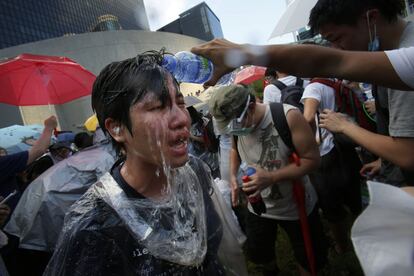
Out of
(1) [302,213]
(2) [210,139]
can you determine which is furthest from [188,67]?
(2) [210,139]

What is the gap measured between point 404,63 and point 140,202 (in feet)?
3.85

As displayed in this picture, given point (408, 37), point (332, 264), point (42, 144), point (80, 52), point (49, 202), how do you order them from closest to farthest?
point (408, 37) < point (49, 202) < point (332, 264) < point (42, 144) < point (80, 52)

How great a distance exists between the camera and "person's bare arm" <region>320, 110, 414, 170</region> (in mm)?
1537

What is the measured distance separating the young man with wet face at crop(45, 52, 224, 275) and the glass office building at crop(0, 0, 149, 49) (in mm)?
49730

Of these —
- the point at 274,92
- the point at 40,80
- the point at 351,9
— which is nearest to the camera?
the point at 351,9

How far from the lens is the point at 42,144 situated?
332 cm

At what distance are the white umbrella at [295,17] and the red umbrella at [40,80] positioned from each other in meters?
2.92

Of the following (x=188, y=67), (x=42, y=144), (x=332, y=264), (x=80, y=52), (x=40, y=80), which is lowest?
(x=332, y=264)

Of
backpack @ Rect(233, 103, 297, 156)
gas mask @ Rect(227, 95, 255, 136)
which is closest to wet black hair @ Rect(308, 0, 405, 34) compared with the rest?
backpack @ Rect(233, 103, 297, 156)

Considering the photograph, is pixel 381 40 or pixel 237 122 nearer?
pixel 381 40

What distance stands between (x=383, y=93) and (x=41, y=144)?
10.6 feet

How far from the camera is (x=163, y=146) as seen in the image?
4.54 feet

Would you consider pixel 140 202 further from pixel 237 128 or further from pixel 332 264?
pixel 332 264

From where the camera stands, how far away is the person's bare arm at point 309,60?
3.75 feet
